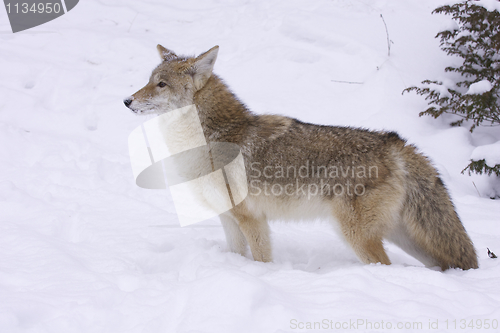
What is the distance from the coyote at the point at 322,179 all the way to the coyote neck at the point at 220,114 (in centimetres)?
1

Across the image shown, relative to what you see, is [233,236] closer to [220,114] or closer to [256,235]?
[256,235]

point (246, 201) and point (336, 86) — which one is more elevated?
point (336, 86)

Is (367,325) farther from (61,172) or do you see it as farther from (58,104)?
(58,104)

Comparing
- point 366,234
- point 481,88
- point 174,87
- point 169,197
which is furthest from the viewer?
point 481,88

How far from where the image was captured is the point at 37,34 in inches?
391

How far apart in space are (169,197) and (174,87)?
2.30 meters

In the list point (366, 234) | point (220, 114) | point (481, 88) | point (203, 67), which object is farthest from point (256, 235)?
point (481, 88)

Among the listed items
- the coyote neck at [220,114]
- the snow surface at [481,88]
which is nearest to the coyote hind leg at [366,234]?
the coyote neck at [220,114]

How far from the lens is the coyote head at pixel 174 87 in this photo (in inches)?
153

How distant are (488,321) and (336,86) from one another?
277 inches

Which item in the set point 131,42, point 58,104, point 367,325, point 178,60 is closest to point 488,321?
point 367,325

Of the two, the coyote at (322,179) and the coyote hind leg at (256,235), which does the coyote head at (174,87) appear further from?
the coyote hind leg at (256,235)

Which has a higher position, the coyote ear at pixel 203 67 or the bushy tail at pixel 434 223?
the coyote ear at pixel 203 67

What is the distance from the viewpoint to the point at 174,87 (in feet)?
13.0
